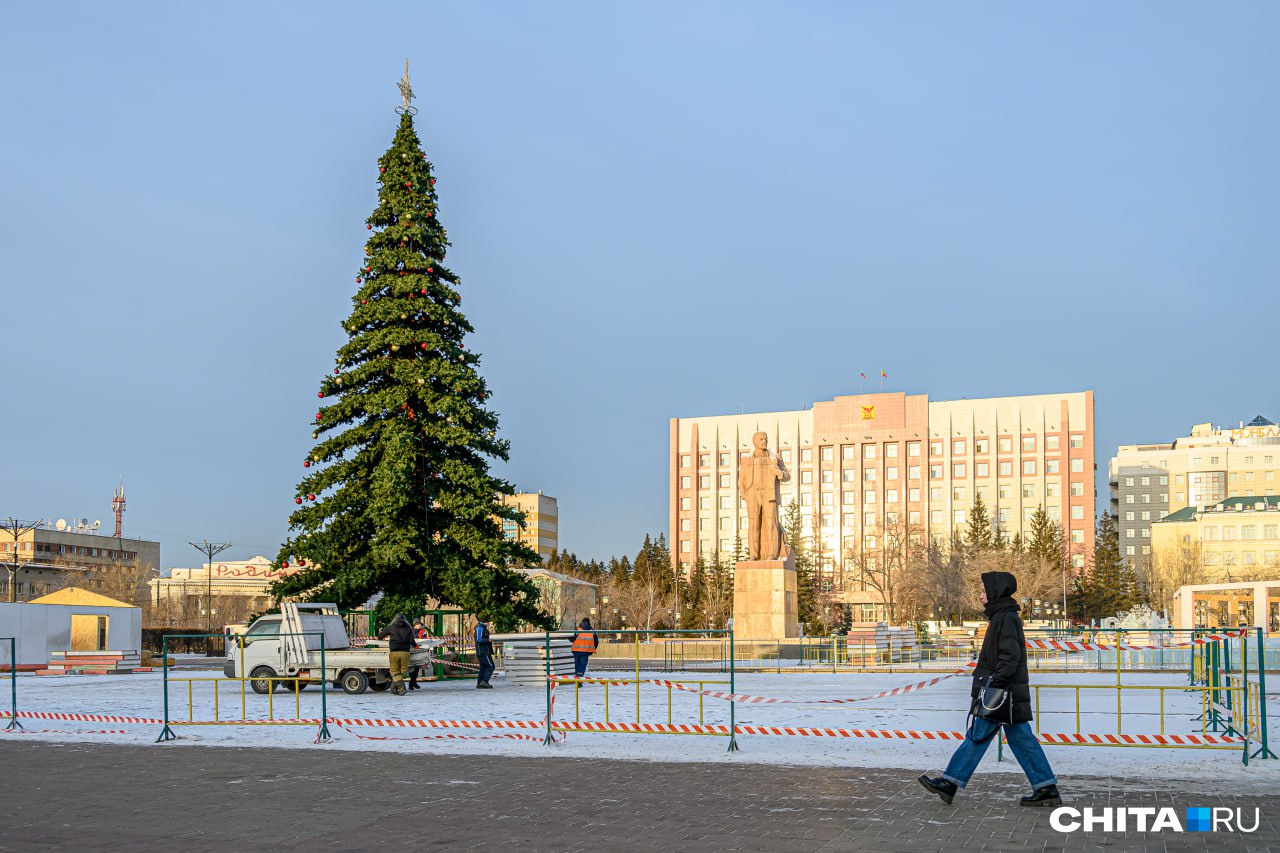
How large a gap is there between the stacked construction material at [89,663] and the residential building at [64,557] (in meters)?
76.8

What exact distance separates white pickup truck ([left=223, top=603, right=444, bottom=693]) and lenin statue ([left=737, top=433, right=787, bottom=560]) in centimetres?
1655

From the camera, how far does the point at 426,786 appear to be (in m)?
12.4

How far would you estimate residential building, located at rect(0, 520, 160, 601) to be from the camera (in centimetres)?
12525

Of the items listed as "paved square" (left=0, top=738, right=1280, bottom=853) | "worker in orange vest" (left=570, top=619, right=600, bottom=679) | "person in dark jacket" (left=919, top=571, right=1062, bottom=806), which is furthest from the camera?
"worker in orange vest" (left=570, top=619, right=600, bottom=679)

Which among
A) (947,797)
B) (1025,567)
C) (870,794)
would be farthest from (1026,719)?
(1025,567)

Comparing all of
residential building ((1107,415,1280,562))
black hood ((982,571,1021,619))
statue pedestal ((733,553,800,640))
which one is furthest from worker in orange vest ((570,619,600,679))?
residential building ((1107,415,1280,562))

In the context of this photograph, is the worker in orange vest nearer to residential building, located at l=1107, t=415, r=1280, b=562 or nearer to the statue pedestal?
the statue pedestal

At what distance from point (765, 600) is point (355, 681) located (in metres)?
17.7

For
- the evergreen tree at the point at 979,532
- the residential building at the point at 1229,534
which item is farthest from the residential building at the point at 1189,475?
the evergreen tree at the point at 979,532

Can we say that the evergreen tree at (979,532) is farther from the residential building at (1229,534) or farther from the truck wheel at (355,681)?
the truck wheel at (355,681)

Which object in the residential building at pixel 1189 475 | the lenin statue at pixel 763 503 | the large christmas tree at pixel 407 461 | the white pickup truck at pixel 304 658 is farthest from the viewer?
the residential building at pixel 1189 475

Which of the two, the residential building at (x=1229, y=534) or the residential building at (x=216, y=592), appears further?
the residential building at (x=1229, y=534)

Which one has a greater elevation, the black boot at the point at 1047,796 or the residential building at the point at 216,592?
the black boot at the point at 1047,796

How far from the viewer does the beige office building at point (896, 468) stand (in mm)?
141250
